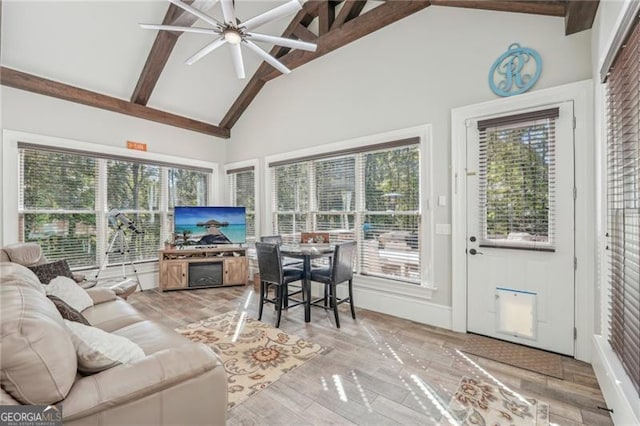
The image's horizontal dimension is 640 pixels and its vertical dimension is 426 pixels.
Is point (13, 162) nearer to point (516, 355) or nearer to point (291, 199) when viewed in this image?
point (291, 199)

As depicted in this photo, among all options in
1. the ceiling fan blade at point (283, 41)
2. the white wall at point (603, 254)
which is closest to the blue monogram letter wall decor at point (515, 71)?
the white wall at point (603, 254)

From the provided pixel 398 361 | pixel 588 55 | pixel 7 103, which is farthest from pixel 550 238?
pixel 7 103

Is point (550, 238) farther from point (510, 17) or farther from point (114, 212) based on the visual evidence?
point (114, 212)

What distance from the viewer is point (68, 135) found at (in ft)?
13.7

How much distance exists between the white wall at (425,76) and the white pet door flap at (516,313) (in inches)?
19.7

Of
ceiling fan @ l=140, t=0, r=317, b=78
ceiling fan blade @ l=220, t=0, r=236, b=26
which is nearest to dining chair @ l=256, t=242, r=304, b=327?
ceiling fan @ l=140, t=0, r=317, b=78

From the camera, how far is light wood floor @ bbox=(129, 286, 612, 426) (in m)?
1.89

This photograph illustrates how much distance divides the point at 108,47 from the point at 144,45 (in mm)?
426

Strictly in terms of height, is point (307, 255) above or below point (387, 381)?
above

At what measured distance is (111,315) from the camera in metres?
2.40

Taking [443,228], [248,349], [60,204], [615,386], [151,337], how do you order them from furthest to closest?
[60,204]
[443,228]
[248,349]
[151,337]
[615,386]

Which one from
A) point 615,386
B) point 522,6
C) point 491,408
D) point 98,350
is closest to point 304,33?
point 522,6

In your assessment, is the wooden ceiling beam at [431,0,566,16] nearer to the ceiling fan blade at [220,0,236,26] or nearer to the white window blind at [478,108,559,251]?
the white window blind at [478,108,559,251]

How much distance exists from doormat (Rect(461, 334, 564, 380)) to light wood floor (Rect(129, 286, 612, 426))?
0.22 ft
